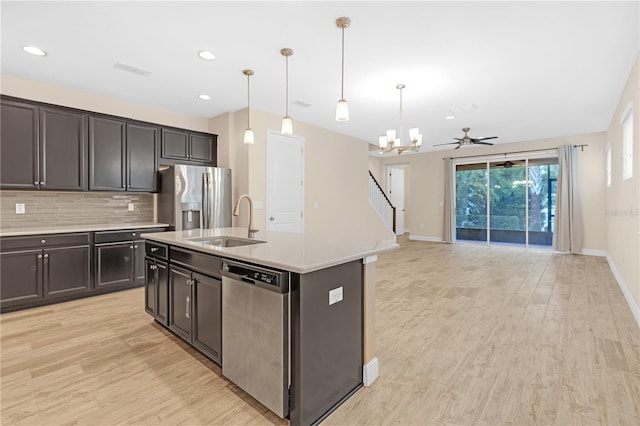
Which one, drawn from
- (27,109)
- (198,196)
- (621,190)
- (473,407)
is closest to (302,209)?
(198,196)

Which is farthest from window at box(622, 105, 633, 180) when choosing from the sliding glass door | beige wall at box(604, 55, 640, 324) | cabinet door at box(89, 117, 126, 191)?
cabinet door at box(89, 117, 126, 191)

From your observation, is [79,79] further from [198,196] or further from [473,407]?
[473,407]

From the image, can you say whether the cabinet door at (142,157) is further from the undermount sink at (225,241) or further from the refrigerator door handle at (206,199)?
the undermount sink at (225,241)

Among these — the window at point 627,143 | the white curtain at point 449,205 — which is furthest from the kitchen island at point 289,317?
the white curtain at point 449,205

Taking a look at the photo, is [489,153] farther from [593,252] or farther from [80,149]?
[80,149]

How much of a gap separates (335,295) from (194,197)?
3581 millimetres

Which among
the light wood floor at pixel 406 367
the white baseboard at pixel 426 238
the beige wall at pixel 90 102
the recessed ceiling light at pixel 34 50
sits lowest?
the light wood floor at pixel 406 367

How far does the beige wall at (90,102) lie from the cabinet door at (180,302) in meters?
3.18

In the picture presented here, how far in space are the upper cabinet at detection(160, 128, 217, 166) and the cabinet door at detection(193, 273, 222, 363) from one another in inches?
131

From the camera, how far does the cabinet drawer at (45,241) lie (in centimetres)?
338

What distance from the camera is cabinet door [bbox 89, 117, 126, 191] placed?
164 inches

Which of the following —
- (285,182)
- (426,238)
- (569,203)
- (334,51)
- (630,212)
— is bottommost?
(426,238)

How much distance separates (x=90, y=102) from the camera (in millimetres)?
4270

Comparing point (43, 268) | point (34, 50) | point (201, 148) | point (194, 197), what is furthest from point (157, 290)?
point (201, 148)
